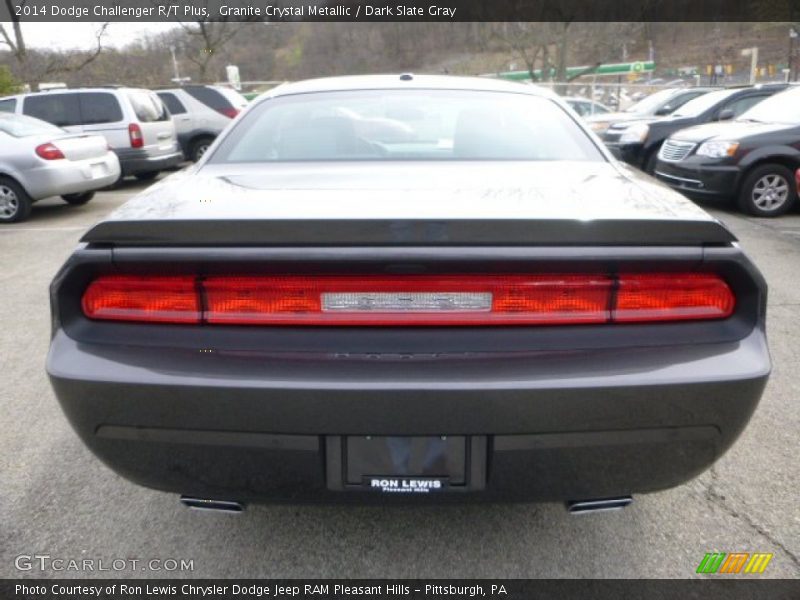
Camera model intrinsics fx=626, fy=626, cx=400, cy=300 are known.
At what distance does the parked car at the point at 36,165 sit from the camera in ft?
26.1

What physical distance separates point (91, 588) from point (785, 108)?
8.98m

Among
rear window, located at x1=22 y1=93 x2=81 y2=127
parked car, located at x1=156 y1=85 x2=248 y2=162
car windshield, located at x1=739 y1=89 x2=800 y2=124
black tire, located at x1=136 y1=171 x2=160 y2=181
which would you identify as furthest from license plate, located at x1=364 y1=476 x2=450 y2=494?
parked car, located at x1=156 y1=85 x2=248 y2=162

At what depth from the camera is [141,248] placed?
160 centimetres

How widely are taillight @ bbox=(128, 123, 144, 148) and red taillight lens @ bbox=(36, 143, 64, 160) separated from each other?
8.38 ft

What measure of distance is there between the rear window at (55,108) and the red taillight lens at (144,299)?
10.5m

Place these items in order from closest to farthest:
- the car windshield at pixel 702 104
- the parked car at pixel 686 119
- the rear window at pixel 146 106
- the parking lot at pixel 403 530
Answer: the parking lot at pixel 403 530 → the parked car at pixel 686 119 → the car windshield at pixel 702 104 → the rear window at pixel 146 106

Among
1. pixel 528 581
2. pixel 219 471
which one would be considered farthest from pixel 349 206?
pixel 528 581

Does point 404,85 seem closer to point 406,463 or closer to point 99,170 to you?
point 406,463

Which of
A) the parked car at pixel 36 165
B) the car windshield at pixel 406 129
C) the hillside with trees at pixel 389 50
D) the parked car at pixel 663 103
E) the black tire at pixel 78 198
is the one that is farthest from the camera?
the hillside with trees at pixel 389 50

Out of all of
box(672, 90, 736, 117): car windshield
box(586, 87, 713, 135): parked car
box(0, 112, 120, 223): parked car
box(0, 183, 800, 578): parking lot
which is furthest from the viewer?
box(586, 87, 713, 135): parked car

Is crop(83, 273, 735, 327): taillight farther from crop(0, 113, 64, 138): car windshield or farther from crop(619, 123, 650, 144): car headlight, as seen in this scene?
crop(619, 123, 650, 144): car headlight

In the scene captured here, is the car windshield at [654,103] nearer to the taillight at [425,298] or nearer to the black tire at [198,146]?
the black tire at [198,146]

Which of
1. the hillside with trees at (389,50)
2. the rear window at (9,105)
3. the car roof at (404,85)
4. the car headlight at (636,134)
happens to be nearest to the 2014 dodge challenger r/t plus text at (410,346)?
the car roof at (404,85)

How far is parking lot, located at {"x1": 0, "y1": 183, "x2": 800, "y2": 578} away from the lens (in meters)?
2.03
